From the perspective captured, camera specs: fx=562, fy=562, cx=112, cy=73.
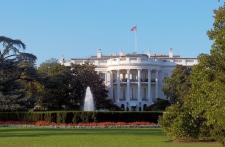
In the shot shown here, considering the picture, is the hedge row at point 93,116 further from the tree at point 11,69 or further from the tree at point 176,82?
the tree at point 176,82

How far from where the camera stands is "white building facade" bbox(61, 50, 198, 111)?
12194cm

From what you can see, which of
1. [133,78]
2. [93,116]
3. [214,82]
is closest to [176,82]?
[133,78]

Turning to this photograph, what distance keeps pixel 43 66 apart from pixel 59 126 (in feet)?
169

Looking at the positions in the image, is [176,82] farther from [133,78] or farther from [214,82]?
[214,82]

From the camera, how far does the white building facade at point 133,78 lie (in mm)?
121938

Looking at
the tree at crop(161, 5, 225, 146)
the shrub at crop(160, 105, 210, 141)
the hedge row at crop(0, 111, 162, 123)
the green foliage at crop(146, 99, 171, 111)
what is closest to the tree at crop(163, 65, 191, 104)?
the green foliage at crop(146, 99, 171, 111)

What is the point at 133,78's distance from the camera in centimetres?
12638

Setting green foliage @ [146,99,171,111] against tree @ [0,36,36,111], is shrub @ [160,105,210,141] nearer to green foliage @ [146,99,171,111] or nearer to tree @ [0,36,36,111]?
tree @ [0,36,36,111]

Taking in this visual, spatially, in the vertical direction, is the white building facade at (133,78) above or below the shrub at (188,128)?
above

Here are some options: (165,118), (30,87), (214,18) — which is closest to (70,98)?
(30,87)

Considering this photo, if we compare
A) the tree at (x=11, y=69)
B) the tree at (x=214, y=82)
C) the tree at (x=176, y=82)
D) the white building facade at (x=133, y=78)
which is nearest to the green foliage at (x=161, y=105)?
the tree at (x=176, y=82)

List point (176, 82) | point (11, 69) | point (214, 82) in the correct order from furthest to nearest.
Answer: point (176, 82), point (11, 69), point (214, 82)

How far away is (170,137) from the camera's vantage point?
98.4 feet

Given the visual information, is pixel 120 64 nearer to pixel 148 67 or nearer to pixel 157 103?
A: pixel 148 67
